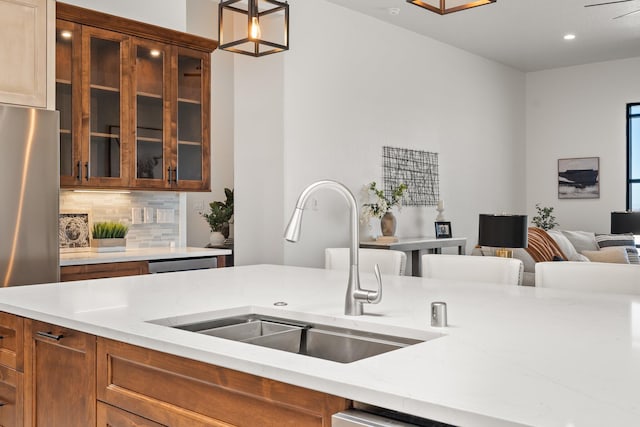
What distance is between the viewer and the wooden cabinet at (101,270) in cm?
368

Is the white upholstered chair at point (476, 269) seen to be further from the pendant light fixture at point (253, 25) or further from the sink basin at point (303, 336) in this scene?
the pendant light fixture at point (253, 25)

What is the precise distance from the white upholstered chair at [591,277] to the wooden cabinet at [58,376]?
64.8 inches

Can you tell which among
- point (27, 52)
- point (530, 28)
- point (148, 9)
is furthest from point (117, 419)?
point (530, 28)

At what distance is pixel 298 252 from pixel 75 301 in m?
3.40

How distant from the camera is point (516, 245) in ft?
11.6

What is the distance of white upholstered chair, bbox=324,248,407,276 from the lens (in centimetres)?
293

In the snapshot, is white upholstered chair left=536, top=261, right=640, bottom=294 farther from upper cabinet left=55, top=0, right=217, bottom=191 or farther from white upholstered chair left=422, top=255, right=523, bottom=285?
upper cabinet left=55, top=0, right=217, bottom=191

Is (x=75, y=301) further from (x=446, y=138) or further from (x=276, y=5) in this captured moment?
(x=446, y=138)

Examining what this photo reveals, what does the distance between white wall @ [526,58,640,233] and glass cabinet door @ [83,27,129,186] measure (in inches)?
249

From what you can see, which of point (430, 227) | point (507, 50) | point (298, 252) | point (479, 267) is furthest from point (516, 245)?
point (507, 50)

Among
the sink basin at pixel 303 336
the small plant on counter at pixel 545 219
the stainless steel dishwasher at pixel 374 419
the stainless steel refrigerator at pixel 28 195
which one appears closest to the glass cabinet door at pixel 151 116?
the stainless steel refrigerator at pixel 28 195

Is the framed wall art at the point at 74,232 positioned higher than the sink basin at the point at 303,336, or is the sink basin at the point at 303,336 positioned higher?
the framed wall art at the point at 74,232

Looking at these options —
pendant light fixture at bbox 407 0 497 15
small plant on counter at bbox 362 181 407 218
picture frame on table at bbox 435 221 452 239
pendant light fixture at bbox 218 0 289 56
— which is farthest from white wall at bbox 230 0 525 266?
pendant light fixture at bbox 407 0 497 15

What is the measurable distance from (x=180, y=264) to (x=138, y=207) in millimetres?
693
